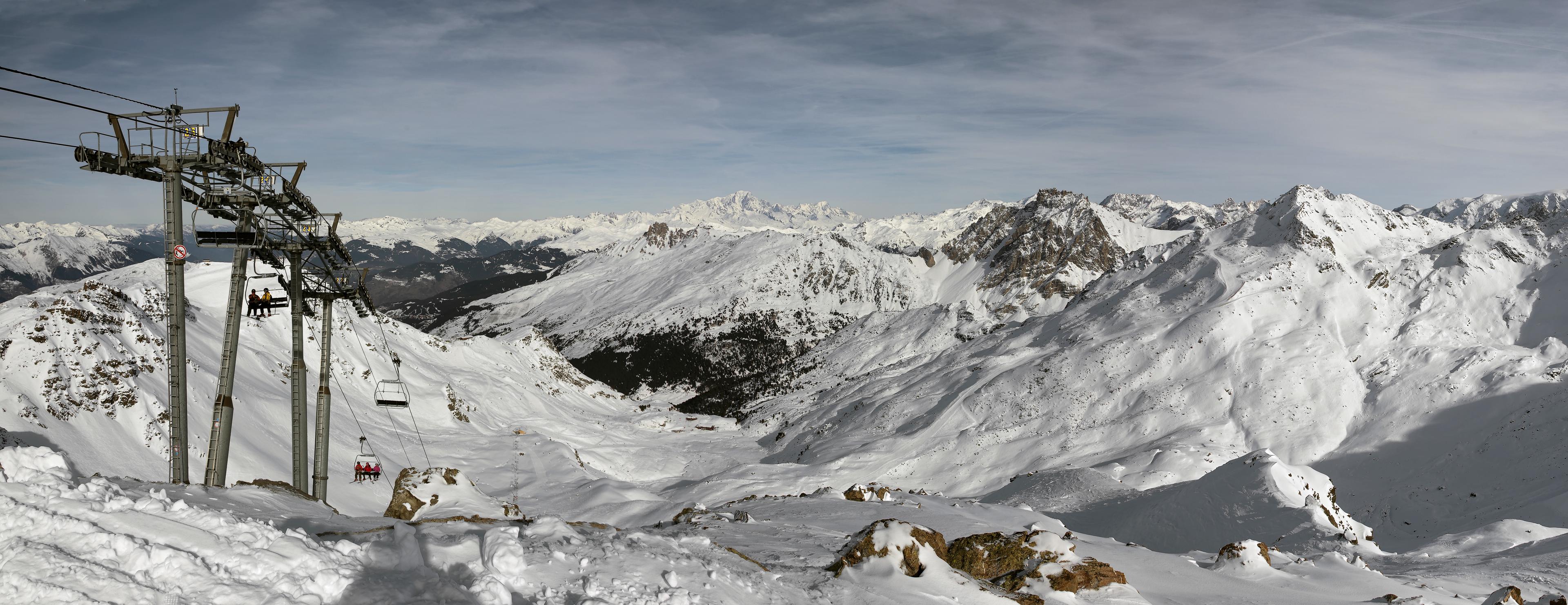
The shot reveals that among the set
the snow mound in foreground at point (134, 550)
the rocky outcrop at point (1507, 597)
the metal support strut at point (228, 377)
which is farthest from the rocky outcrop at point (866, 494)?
the snow mound in foreground at point (134, 550)

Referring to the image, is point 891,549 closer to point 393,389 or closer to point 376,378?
point 393,389

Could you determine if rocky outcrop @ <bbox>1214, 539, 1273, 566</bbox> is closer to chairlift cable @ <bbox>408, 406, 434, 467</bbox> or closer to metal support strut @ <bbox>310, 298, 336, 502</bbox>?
metal support strut @ <bbox>310, 298, 336, 502</bbox>

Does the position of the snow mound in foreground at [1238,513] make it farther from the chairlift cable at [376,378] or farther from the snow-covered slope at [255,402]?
the chairlift cable at [376,378]

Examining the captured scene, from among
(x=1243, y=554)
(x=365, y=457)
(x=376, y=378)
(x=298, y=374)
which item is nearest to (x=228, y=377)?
(x=298, y=374)

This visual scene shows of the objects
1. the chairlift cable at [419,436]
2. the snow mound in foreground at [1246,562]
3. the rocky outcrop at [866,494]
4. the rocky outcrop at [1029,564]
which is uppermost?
the rocky outcrop at [1029,564]

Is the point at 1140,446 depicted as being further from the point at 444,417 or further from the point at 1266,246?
the point at 444,417

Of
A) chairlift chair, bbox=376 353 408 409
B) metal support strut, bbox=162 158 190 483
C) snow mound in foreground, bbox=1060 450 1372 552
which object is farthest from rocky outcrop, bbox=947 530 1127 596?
chairlift chair, bbox=376 353 408 409
